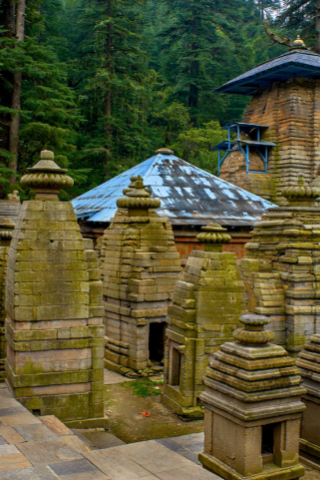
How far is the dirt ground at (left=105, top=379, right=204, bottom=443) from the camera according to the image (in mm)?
10133

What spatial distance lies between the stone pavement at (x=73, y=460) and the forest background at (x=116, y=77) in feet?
60.3

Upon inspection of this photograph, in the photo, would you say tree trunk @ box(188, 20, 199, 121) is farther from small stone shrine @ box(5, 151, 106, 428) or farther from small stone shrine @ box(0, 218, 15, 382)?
small stone shrine @ box(5, 151, 106, 428)

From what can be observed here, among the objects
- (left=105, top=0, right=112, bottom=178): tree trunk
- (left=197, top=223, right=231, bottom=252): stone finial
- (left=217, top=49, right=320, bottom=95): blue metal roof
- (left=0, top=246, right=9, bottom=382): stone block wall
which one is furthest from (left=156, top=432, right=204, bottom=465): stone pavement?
(left=105, top=0, right=112, bottom=178): tree trunk

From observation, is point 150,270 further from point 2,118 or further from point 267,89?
point 267,89

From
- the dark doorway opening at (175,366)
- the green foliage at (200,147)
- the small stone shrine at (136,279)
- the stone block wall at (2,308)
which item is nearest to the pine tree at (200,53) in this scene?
the green foliage at (200,147)

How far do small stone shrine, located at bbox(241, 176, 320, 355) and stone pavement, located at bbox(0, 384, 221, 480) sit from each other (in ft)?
18.0

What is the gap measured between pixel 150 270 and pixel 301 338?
453cm

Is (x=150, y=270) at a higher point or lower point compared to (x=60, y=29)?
lower

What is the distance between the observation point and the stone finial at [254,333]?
20.8 feet

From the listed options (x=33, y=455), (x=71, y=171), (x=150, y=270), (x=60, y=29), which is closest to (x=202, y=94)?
(x=60, y=29)

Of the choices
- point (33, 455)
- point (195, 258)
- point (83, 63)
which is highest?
point (83, 63)

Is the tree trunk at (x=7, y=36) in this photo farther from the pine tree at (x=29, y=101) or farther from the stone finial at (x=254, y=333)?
the stone finial at (x=254, y=333)

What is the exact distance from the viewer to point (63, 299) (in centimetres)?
Result: 847

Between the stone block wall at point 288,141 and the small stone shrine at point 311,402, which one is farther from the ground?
the stone block wall at point 288,141
